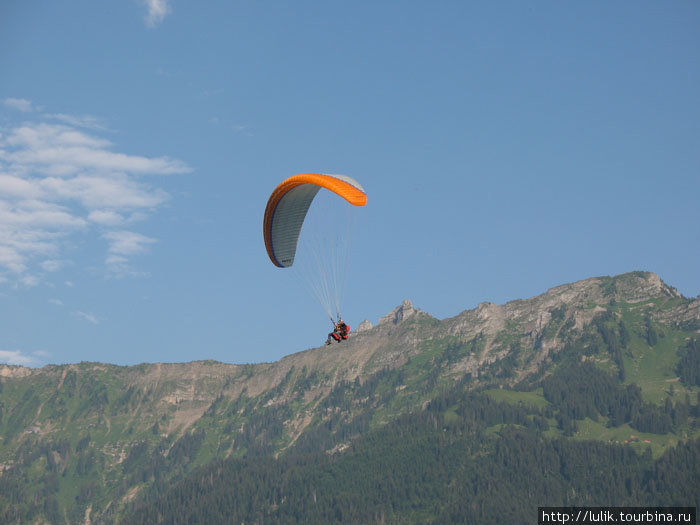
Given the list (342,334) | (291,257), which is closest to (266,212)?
(291,257)

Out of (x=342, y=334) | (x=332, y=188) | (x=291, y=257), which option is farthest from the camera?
(x=291, y=257)

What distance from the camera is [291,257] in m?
82.1

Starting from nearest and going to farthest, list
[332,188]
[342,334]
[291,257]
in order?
[332,188], [342,334], [291,257]

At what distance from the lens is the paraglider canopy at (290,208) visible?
7181 cm

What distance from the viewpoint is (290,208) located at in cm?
7919

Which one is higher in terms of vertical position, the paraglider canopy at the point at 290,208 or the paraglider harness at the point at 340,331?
the paraglider canopy at the point at 290,208

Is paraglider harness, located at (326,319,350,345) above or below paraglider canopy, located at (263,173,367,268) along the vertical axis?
below

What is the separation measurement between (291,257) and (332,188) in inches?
543

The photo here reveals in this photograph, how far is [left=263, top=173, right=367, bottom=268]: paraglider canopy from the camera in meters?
71.8

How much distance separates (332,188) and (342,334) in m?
12.8

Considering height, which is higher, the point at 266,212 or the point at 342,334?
the point at 266,212

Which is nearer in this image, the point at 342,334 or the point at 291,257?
the point at 342,334

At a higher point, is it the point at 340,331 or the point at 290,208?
the point at 290,208

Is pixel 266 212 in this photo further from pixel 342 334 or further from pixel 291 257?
pixel 342 334
